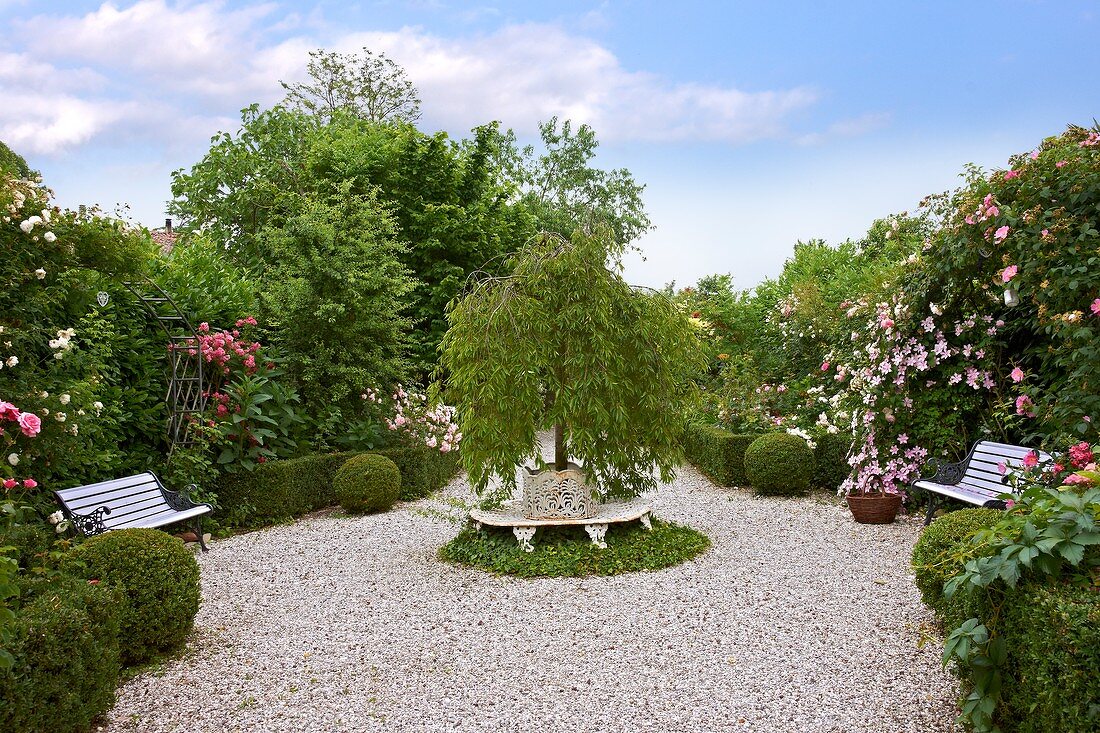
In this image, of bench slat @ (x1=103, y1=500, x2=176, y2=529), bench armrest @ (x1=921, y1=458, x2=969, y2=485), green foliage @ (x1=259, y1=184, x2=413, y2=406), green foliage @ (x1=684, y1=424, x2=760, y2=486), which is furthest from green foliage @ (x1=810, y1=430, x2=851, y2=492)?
bench slat @ (x1=103, y1=500, x2=176, y2=529)

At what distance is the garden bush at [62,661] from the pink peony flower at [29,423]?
1540 millimetres

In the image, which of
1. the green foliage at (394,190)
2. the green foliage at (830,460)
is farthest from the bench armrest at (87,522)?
the green foliage at (394,190)

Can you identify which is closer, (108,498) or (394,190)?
(108,498)

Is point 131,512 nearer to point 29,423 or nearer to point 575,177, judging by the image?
point 29,423

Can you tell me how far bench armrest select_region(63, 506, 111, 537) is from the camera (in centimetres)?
561

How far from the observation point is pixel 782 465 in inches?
340

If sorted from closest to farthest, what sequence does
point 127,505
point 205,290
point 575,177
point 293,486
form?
point 127,505 → point 293,486 → point 205,290 → point 575,177

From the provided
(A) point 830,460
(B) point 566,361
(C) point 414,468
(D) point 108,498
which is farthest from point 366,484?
(A) point 830,460

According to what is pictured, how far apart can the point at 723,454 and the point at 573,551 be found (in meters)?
4.29

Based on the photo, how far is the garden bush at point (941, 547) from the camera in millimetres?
4145

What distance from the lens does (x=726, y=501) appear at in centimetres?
872

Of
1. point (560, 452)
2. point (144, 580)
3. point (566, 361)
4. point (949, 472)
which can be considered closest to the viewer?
point (144, 580)

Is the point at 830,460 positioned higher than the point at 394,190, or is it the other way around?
the point at 394,190

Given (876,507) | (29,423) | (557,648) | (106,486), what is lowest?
(557,648)
